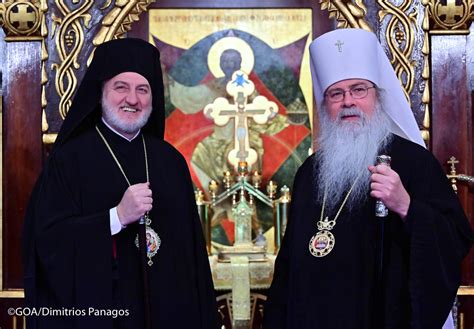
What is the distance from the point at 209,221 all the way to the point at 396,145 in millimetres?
2457

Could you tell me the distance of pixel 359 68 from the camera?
4484 millimetres

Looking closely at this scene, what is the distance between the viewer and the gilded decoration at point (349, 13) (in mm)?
6340

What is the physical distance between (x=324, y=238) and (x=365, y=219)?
243mm

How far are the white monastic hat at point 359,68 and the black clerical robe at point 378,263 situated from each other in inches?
9.3

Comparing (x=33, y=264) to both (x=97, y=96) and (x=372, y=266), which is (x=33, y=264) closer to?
(x=97, y=96)

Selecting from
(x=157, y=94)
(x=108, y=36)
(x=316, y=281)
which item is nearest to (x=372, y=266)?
(x=316, y=281)

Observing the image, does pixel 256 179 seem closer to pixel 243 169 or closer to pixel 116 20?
pixel 243 169

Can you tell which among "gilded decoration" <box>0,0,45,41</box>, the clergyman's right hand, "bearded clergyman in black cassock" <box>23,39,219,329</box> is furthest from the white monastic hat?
"gilded decoration" <box>0,0,45,41</box>

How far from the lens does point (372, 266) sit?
4.24 m

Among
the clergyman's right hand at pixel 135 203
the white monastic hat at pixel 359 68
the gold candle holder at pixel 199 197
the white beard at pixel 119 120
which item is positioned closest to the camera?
the clergyman's right hand at pixel 135 203

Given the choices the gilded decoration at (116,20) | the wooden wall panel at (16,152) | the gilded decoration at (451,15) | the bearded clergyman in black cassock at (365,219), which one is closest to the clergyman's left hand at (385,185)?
the bearded clergyman in black cassock at (365,219)

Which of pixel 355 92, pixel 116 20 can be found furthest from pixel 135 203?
pixel 116 20

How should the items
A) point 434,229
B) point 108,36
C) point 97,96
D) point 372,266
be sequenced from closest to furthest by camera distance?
1. point 434,229
2. point 372,266
3. point 97,96
4. point 108,36

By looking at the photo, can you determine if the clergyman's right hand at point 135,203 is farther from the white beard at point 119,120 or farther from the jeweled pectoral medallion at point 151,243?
the white beard at point 119,120
